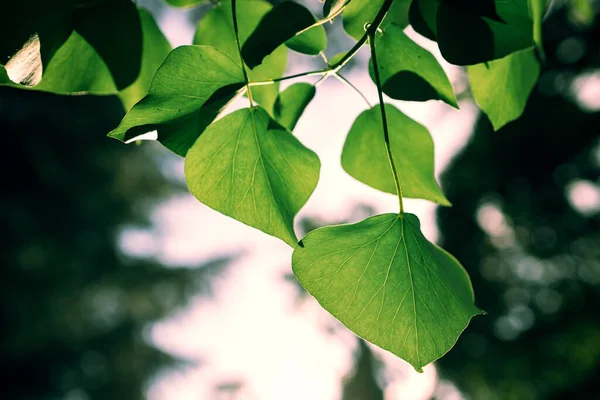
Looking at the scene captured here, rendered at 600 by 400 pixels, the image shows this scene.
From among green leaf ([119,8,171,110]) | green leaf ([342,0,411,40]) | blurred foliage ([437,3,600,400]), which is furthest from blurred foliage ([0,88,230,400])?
green leaf ([342,0,411,40])

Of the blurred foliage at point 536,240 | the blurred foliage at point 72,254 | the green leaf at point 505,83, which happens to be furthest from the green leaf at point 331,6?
the blurred foliage at point 536,240

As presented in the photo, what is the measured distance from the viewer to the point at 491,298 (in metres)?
4.95

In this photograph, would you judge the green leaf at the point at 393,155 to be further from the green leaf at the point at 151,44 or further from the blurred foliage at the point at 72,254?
the blurred foliage at the point at 72,254

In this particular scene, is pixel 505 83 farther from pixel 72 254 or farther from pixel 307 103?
pixel 72 254

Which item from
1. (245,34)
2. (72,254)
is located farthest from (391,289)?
(72,254)

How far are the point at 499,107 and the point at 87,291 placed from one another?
212 inches

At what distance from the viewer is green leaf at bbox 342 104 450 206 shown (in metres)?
0.28

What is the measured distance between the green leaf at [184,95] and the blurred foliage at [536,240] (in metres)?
5.17

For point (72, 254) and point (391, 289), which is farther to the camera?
point (72, 254)

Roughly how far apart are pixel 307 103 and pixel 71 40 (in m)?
0.14

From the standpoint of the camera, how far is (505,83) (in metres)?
0.27

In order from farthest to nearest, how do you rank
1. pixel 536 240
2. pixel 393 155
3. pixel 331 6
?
pixel 536 240, pixel 393 155, pixel 331 6

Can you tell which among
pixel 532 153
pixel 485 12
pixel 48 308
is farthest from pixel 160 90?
pixel 532 153

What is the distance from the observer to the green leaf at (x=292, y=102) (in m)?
0.27
